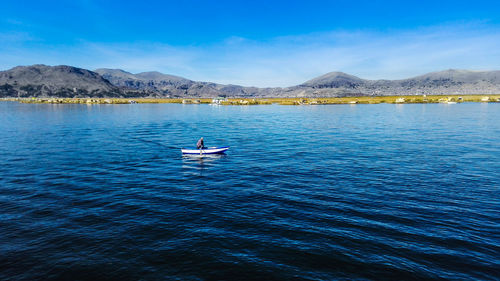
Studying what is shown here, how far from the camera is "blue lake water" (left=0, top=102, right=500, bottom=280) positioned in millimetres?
15547

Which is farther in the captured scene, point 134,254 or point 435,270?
point 134,254

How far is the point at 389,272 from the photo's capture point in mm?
14938

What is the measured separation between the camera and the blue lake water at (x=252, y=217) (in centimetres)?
1555

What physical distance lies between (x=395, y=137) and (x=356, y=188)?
39.3 metres

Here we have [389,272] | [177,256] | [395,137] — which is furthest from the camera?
[395,137]

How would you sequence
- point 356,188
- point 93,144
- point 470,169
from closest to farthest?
point 356,188 → point 470,169 → point 93,144

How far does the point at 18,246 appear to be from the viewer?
17656 millimetres

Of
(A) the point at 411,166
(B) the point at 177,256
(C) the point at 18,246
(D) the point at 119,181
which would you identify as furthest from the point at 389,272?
(D) the point at 119,181

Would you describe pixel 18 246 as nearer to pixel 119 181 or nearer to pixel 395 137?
pixel 119 181

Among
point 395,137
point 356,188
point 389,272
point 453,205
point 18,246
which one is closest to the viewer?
point 389,272

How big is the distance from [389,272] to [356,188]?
13651 mm

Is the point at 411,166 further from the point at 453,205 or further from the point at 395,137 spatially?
the point at 395,137

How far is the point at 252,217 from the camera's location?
21781 mm

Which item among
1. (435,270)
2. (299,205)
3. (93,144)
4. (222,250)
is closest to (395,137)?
(299,205)
